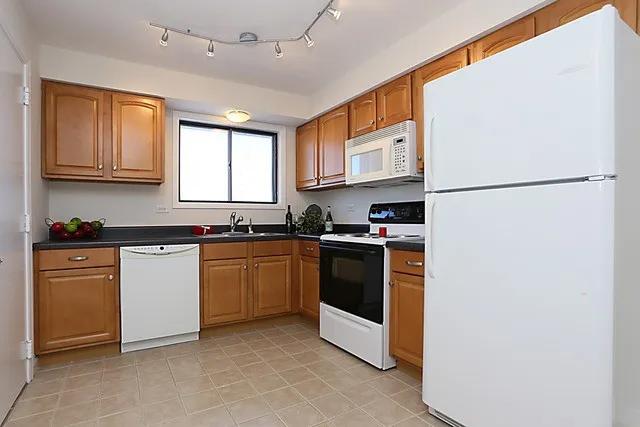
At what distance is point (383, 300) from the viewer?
8.24 feet

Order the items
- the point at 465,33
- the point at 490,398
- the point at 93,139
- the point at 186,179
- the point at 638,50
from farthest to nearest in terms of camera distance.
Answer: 1. the point at 186,179
2. the point at 93,139
3. the point at 465,33
4. the point at 490,398
5. the point at 638,50

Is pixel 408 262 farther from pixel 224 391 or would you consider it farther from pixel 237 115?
pixel 237 115

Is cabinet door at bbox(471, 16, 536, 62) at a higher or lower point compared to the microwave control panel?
higher

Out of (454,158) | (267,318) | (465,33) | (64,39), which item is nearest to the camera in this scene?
(454,158)

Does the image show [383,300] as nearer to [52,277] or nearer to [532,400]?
[532,400]

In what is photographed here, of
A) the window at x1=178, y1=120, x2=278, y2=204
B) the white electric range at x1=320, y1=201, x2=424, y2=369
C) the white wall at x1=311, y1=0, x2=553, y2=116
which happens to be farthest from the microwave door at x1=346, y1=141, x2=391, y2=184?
the window at x1=178, y1=120, x2=278, y2=204

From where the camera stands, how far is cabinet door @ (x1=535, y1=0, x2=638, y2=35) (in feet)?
5.42

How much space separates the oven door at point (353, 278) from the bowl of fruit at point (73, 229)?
1.97m

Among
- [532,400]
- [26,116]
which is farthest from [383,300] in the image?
[26,116]

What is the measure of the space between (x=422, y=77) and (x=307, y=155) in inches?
68.7

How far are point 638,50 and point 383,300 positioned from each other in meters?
1.84

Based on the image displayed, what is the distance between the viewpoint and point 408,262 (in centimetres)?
237

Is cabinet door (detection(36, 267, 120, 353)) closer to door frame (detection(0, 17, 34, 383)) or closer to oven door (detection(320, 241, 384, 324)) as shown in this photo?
door frame (detection(0, 17, 34, 383))

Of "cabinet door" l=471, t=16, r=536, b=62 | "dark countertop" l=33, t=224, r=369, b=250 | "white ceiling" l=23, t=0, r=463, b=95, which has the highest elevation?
"white ceiling" l=23, t=0, r=463, b=95
